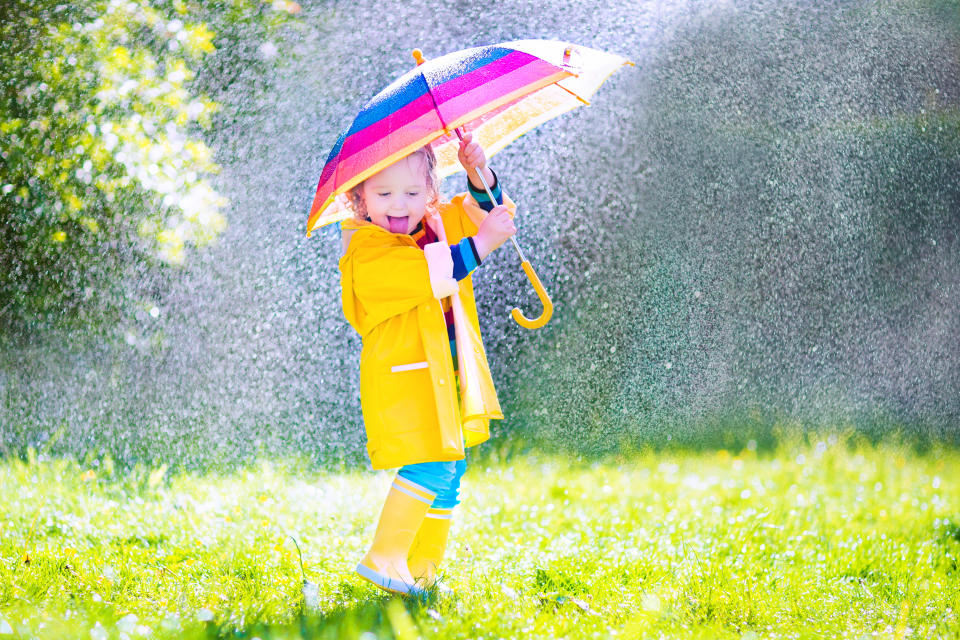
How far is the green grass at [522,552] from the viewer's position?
2.73 m

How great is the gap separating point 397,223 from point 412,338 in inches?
13.3

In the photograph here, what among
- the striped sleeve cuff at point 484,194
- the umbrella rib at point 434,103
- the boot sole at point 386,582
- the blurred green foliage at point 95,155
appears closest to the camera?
the umbrella rib at point 434,103

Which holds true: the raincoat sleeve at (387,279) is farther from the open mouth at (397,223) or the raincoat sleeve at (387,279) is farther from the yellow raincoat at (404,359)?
the open mouth at (397,223)

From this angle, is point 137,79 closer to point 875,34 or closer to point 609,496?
point 609,496

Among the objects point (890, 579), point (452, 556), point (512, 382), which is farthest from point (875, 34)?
point (452, 556)

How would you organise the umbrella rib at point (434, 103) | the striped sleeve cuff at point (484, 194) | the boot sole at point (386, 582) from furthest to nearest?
the striped sleeve cuff at point (484, 194)
the boot sole at point (386, 582)
the umbrella rib at point (434, 103)

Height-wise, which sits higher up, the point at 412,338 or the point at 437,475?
the point at 412,338

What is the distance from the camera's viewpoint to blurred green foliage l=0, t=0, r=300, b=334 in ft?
18.0

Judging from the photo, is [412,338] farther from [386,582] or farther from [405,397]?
[386,582]

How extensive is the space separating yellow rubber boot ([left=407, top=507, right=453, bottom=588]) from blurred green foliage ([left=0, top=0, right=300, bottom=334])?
10.0 feet

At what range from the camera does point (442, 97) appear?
2553 millimetres

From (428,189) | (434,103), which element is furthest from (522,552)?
(434,103)

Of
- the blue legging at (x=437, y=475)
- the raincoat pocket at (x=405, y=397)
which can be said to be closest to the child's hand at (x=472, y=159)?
the raincoat pocket at (x=405, y=397)

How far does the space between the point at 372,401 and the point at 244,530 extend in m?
1.24
